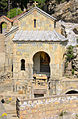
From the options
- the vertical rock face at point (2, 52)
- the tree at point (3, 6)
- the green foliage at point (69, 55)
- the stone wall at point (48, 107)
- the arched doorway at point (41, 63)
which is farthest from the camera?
the tree at point (3, 6)

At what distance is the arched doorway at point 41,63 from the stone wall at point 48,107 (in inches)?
259

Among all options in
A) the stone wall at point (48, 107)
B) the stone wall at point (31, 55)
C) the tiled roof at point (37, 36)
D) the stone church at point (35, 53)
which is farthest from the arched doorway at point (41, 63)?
the stone wall at point (48, 107)

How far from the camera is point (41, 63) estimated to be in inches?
1213

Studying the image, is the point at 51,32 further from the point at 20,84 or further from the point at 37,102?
Result: the point at 37,102

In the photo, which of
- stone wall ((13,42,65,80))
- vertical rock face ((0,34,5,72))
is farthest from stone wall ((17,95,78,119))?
vertical rock face ((0,34,5,72))

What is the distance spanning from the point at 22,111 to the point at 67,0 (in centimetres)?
2784

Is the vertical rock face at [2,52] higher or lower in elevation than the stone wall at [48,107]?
higher

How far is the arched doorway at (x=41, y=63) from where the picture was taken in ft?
97.8

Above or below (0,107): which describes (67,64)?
above

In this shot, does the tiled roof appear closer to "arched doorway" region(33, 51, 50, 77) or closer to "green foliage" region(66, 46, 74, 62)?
"arched doorway" region(33, 51, 50, 77)

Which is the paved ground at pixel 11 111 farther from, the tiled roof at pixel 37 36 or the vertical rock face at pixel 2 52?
the tiled roof at pixel 37 36

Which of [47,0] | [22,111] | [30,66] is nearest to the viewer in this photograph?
[22,111]

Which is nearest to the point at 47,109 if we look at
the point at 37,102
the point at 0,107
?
the point at 37,102

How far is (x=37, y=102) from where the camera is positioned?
22.0 meters
